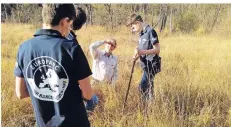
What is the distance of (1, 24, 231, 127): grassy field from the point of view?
3035mm

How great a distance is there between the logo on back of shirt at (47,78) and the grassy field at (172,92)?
135cm

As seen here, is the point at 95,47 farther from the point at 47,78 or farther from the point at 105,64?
the point at 47,78

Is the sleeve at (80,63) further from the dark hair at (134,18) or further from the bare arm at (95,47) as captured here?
the dark hair at (134,18)

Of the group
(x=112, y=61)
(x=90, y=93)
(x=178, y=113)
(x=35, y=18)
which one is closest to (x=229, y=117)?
(x=178, y=113)

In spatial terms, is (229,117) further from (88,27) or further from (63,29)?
(88,27)

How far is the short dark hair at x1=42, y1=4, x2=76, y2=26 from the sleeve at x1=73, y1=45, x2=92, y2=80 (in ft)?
0.63

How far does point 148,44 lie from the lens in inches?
129

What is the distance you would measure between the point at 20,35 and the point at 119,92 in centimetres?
288

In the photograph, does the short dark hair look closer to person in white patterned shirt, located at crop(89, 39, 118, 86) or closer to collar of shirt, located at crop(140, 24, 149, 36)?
person in white patterned shirt, located at crop(89, 39, 118, 86)

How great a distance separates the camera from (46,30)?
1675 millimetres

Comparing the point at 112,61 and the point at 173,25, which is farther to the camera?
the point at 173,25

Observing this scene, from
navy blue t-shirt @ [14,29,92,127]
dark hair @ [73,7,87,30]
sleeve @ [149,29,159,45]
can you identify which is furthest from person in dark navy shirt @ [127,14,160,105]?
navy blue t-shirt @ [14,29,92,127]

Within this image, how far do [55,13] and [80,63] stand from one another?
28cm

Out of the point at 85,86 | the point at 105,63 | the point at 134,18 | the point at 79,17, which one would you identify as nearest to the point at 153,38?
the point at 134,18
